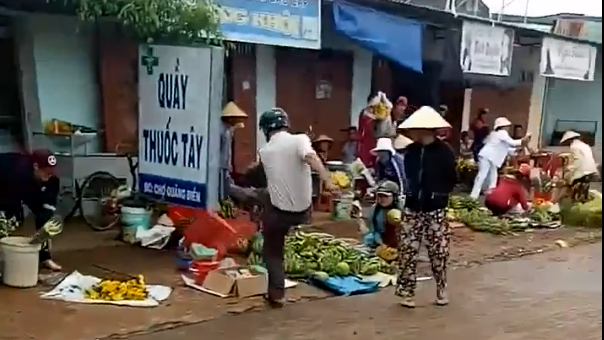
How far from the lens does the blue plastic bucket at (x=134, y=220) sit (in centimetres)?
1009

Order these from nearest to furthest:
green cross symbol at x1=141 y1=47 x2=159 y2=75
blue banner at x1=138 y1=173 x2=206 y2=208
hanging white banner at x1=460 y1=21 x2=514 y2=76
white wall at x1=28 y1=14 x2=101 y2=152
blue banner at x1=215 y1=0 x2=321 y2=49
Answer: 1. blue banner at x1=138 y1=173 x2=206 y2=208
2. green cross symbol at x1=141 y1=47 x2=159 y2=75
3. blue banner at x1=215 y1=0 x2=321 y2=49
4. white wall at x1=28 y1=14 x2=101 y2=152
5. hanging white banner at x1=460 y1=21 x2=514 y2=76

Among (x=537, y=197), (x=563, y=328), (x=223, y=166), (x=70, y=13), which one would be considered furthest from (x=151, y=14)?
(x=537, y=197)

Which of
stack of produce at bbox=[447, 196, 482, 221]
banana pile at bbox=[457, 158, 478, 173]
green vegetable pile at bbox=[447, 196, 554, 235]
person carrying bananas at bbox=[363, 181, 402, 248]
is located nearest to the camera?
person carrying bananas at bbox=[363, 181, 402, 248]

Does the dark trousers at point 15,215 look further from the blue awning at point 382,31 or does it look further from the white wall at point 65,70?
the blue awning at point 382,31

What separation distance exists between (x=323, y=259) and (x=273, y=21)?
3.87m

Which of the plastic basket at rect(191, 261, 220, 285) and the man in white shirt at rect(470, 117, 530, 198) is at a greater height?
the man in white shirt at rect(470, 117, 530, 198)

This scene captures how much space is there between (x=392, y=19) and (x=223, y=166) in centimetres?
504

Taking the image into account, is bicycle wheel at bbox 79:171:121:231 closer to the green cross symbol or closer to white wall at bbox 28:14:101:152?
white wall at bbox 28:14:101:152

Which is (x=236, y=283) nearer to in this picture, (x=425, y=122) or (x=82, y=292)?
(x=82, y=292)

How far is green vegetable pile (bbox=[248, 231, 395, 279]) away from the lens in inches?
349

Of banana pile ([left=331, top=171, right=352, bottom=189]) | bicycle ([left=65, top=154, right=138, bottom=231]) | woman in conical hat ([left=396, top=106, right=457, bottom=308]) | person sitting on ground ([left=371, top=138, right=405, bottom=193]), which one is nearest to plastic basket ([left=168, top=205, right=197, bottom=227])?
bicycle ([left=65, top=154, right=138, bottom=231])

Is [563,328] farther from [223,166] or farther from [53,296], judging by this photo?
[53,296]

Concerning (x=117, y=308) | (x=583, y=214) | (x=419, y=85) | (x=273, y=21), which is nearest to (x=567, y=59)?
(x=419, y=85)

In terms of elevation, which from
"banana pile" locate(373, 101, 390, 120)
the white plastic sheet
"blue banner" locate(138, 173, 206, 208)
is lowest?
the white plastic sheet
